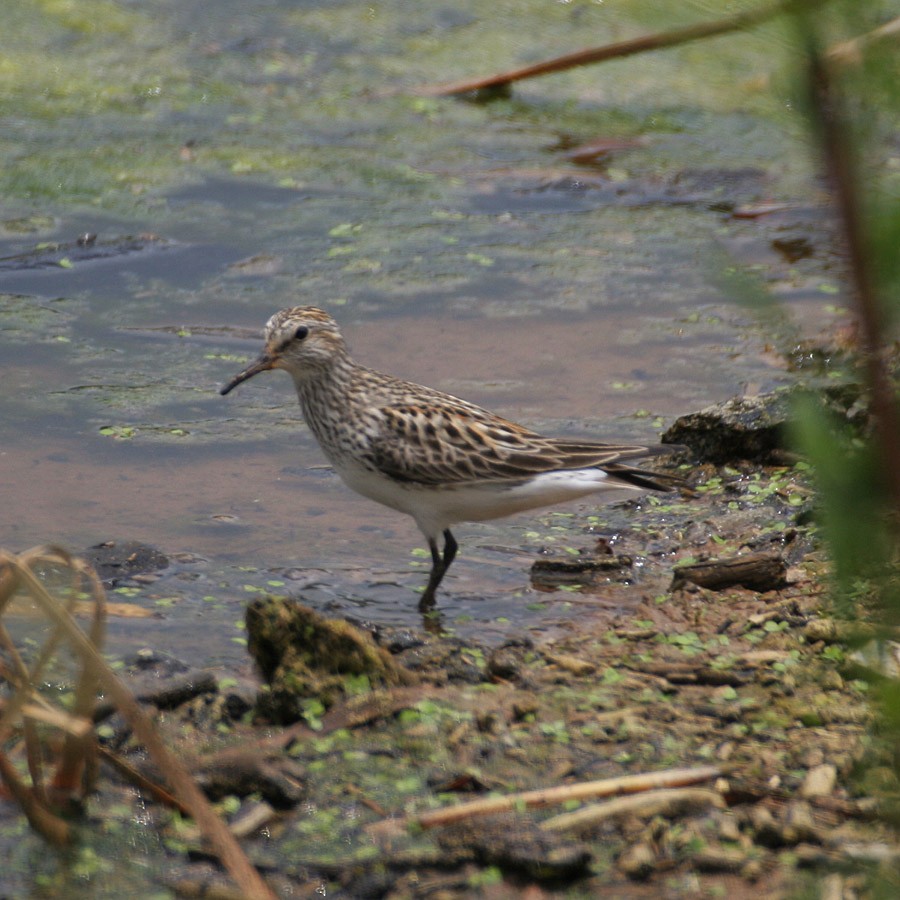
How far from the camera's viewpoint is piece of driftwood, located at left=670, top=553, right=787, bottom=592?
20.4 ft

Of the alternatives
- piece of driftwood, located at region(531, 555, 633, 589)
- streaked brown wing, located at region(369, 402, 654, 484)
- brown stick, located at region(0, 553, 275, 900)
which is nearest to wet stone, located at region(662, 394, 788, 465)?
streaked brown wing, located at region(369, 402, 654, 484)

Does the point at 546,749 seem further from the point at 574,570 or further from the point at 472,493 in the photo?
the point at 472,493

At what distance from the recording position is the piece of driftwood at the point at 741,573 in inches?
245

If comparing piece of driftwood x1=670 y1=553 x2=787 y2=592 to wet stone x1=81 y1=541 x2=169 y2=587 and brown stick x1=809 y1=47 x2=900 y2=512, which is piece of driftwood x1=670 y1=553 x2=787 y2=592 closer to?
wet stone x1=81 y1=541 x2=169 y2=587

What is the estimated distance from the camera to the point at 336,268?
10445 mm

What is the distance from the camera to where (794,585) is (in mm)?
6250

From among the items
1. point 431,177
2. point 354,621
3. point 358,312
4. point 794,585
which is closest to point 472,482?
point 354,621

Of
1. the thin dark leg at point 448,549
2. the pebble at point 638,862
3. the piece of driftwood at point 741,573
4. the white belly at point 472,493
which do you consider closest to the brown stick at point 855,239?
the pebble at point 638,862

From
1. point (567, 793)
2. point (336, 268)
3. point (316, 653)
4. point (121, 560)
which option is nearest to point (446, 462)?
point (121, 560)

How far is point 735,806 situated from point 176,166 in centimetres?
888

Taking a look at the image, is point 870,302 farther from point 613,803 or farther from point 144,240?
point 144,240

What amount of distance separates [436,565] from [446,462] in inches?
20.1

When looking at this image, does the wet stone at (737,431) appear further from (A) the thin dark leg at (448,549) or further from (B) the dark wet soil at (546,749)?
(A) the thin dark leg at (448,549)

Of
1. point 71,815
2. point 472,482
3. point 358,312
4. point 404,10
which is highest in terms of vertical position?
point 404,10
